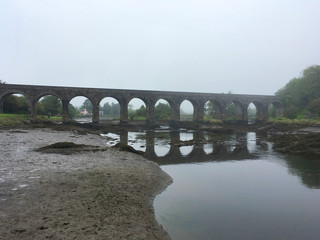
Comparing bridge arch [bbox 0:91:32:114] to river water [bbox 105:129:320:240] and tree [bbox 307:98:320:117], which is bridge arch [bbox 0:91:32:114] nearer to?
river water [bbox 105:129:320:240]

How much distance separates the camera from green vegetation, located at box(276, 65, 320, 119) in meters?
47.9

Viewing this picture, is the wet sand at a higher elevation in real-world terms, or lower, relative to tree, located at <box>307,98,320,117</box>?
lower

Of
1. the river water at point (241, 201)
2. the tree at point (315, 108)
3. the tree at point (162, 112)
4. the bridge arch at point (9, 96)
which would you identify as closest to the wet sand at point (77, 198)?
the river water at point (241, 201)

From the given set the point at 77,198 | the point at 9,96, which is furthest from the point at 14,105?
the point at 77,198

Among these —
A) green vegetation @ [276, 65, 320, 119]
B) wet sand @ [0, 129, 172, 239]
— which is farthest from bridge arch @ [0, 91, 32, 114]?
green vegetation @ [276, 65, 320, 119]

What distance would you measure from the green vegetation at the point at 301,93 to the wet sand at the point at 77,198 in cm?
4759

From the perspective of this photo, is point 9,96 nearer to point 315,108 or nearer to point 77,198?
point 77,198

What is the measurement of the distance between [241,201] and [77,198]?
5.08 m

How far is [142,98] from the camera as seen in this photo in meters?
44.5

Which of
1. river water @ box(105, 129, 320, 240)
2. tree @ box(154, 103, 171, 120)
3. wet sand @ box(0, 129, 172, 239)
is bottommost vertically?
river water @ box(105, 129, 320, 240)

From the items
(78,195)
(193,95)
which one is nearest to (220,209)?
(78,195)

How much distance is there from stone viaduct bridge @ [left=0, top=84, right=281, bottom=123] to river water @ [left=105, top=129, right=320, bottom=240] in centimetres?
3118

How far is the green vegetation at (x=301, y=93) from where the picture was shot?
157ft

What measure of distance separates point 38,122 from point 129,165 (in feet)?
103
